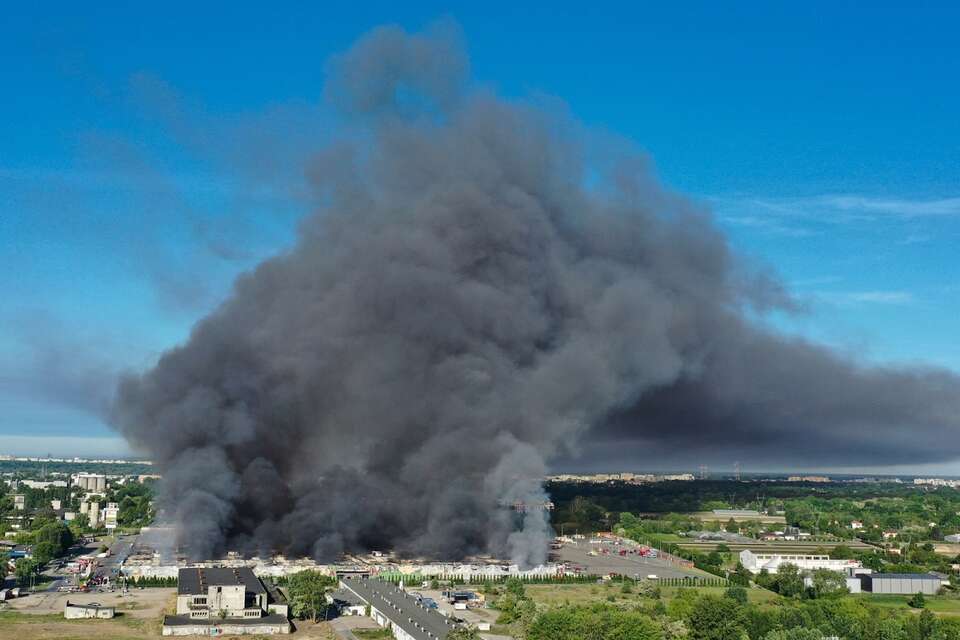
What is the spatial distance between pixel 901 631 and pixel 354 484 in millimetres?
24122

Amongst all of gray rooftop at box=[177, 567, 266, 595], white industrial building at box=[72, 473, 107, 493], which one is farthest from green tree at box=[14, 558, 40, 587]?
white industrial building at box=[72, 473, 107, 493]

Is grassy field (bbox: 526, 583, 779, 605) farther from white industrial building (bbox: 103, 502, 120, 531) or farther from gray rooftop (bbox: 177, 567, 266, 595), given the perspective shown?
white industrial building (bbox: 103, 502, 120, 531)

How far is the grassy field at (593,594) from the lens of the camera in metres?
36.2

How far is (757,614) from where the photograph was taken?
3075 cm

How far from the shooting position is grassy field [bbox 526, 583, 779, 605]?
36188 millimetres

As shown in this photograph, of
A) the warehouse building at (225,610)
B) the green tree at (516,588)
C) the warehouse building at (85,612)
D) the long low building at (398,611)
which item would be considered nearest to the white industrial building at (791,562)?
the green tree at (516,588)

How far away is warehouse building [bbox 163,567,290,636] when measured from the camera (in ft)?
99.9

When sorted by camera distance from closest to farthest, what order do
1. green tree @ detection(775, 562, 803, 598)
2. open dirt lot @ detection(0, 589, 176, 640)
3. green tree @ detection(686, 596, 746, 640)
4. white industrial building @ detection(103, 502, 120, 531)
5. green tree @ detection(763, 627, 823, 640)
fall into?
green tree @ detection(763, 627, 823, 640) < green tree @ detection(686, 596, 746, 640) < open dirt lot @ detection(0, 589, 176, 640) < green tree @ detection(775, 562, 803, 598) < white industrial building @ detection(103, 502, 120, 531)

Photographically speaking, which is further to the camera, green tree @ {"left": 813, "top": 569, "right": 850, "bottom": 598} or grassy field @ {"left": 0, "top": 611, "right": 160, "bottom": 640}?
green tree @ {"left": 813, "top": 569, "right": 850, "bottom": 598}

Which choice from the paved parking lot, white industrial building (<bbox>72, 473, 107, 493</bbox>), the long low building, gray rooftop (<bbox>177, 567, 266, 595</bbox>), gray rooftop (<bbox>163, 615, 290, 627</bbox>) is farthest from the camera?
white industrial building (<bbox>72, 473, 107, 493</bbox>)

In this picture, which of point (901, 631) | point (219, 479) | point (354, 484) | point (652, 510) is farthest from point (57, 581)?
point (652, 510)

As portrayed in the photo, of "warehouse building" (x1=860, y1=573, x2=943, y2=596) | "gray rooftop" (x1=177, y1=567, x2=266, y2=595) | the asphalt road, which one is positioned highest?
"gray rooftop" (x1=177, y1=567, x2=266, y2=595)

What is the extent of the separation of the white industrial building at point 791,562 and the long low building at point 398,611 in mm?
18884

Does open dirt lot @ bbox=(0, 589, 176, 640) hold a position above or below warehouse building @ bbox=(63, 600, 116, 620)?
below
